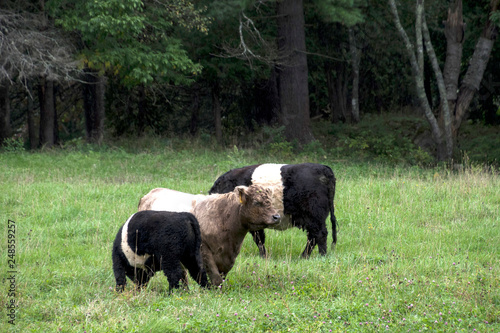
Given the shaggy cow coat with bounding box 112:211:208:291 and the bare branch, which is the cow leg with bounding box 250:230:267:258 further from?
the bare branch

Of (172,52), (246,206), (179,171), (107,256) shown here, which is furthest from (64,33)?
(246,206)

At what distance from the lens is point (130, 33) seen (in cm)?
1920

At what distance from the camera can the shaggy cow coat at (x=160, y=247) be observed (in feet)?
19.7

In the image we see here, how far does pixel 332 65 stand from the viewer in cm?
2744

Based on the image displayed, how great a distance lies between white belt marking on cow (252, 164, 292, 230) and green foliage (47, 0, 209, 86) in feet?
33.5

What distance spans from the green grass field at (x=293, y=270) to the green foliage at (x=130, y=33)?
19.1ft

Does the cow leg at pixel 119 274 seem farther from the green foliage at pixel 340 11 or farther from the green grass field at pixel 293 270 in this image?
the green foliage at pixel 340 11

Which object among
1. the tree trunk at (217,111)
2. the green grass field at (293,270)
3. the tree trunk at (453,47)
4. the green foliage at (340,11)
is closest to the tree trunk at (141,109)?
the tree trunk at (217,111)

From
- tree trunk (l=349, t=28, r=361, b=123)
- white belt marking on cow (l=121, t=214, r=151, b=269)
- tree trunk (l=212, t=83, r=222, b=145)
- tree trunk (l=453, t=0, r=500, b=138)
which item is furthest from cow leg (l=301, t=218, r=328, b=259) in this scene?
tree trunk (l=349, t=28, r=361, b=123)

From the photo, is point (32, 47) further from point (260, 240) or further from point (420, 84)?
point (260, 240)

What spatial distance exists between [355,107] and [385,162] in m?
7.45

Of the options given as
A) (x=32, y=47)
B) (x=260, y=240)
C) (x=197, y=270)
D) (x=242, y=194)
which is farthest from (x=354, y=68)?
(x=197, y=270)

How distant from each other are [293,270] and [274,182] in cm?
181

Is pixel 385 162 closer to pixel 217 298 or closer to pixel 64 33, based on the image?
pixel 64 33
